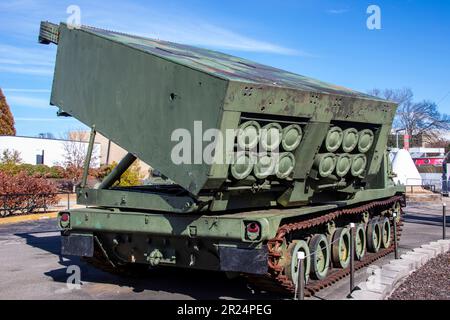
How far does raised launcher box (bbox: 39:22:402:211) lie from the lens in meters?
6.13

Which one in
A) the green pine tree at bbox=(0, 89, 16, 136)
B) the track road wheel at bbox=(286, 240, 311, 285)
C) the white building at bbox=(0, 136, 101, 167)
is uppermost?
the green pine tree at bbox=(0, 89, 16, 136)

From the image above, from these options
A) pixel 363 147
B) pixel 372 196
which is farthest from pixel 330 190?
pixel 372 196

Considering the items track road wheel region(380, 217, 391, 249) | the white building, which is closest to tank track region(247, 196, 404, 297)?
track road wheel region(380, 217, 391, 249)

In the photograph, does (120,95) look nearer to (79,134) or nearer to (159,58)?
(159,58)

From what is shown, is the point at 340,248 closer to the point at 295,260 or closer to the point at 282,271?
the point at 295,260

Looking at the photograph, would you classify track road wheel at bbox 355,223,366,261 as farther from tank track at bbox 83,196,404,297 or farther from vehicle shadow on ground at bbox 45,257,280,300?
vehicle shadow on ground at bbox 45,257,280,300

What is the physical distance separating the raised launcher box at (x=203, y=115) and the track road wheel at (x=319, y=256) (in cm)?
61

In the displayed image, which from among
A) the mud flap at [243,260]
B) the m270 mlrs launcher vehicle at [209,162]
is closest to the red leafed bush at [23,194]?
the m270 mlrs launcher vehicle at [209,162]

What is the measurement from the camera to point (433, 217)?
64.7ft

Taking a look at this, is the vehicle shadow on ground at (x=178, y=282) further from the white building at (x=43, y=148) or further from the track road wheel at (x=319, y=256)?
the white building at (x=43, y=148)

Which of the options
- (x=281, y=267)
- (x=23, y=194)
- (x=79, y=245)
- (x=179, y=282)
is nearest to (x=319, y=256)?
(x=281, y=267)

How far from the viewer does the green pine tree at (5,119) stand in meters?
43.1

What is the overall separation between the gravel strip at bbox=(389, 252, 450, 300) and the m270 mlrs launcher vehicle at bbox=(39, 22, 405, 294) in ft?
3.87

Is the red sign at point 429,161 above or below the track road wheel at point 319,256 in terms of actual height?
above
